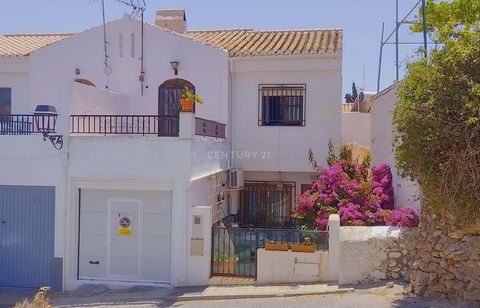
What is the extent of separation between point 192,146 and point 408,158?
5.34 m

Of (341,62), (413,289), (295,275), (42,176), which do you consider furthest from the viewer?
(341,62)

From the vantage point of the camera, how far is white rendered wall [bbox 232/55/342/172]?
1734 centimetres

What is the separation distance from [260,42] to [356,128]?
1118cm

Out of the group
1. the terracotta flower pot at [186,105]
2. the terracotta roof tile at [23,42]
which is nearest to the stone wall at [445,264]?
the terracotta flower pot at [186,105]

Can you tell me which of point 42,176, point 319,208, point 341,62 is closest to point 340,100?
point 341,62

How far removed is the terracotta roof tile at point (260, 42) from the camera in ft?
57.2

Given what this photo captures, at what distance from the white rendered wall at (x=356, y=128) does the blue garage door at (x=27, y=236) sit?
58.3ft

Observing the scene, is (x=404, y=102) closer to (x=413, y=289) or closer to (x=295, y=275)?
(x=413, y=289)

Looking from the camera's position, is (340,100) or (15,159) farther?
(340,100)

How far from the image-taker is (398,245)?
11.8m

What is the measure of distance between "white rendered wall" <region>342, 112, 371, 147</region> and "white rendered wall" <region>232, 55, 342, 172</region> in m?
10.8

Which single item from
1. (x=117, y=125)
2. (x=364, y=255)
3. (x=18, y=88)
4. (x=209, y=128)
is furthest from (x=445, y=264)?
(x=18, y=88)

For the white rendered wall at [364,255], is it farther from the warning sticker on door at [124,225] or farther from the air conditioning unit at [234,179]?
the air conditioning unit at [234,179]

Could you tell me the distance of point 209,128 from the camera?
15195mm
